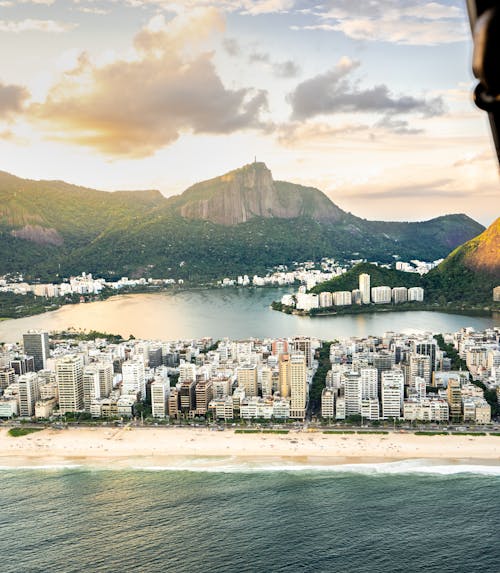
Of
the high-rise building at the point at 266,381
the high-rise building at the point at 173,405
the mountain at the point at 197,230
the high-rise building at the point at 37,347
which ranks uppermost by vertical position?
the mountain at the point at 197,230

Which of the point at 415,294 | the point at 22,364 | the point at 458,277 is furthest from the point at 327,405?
the point at 458,277

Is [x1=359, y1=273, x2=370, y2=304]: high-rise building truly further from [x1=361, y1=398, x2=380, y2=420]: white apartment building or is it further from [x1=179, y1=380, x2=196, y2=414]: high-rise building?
[x1=179, y1=380, x2=196, y2=414]: high-rise building

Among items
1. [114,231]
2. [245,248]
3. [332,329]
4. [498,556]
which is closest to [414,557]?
[498,556]

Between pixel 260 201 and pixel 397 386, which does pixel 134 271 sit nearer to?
pixel 260 201

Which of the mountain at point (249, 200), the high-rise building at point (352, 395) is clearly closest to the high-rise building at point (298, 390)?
the high-rise building at point (352, 395)

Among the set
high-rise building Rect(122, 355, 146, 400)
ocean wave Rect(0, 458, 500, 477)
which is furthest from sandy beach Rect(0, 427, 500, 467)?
high-rise building Rect(122, 355, 146, 400)

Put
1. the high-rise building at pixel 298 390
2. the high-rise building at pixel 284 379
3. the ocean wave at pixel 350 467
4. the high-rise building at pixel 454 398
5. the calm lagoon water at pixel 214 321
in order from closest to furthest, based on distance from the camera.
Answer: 1. the ocean wave at pixel 350 467
2. the high-rise building at pixel 454 398
3. the high-rise building at pixel 298 390
4. the high-rise building at pixel 284 379
5. the calm lagoon water at pixel 214 321

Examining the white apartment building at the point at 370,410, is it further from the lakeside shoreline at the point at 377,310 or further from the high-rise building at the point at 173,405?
the lakeside shoreline at the point at 377,310
